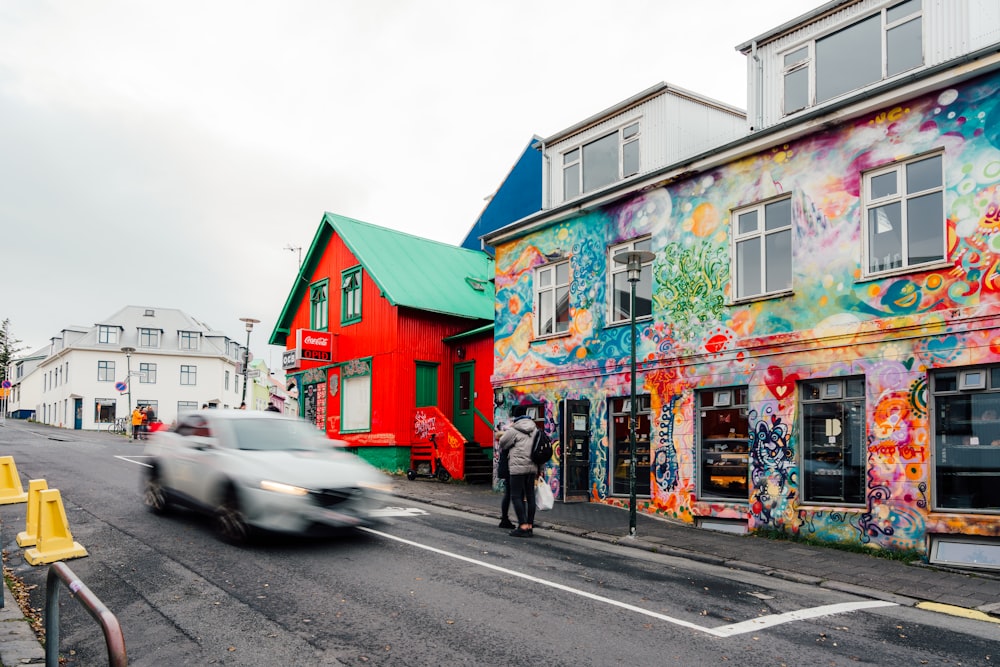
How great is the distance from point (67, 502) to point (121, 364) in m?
54.8

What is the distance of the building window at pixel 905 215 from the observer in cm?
1115

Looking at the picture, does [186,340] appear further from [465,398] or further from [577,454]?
[577,454]

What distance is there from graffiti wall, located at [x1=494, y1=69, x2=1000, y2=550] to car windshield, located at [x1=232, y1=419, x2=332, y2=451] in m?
6.54

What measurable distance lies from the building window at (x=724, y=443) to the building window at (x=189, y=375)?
58.2 metres

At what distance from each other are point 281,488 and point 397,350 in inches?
526

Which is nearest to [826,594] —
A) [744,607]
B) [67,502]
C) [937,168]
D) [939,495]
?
[744,607]

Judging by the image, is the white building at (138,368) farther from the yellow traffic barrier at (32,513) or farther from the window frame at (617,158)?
the yellow traffic barrier at (32,513)

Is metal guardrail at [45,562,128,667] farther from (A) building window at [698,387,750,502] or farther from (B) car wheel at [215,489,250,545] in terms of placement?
(A) building window at [698,387,750,502]

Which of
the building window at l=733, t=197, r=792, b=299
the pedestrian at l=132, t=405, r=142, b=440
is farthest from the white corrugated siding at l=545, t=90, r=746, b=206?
the pedestrian at l=132, t=405, r=142, b=440

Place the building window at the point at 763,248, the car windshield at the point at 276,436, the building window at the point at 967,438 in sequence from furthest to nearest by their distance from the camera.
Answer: the building window at the point at 763,248
the car windshield at the point at 276,436
the building window at the point at 967,438

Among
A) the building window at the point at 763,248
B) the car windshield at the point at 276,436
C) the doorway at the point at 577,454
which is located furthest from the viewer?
the doorway at the point at 577,454

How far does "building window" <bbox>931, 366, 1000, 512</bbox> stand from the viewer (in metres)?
10.3

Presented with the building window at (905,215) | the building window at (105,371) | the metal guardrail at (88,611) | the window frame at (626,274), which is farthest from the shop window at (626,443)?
the building window at (105,371)

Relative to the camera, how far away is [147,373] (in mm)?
62469
